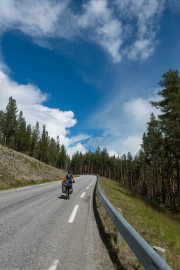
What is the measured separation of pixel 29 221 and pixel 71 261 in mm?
3558

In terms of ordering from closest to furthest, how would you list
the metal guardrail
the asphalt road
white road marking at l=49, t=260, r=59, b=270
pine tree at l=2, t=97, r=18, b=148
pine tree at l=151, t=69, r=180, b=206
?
the metal guardrail
white road marking at l=49, t=260, r=59, b=270
the asphalt road
pine tree at l=151, t=69, r=180, b=206
pine tree at l=2, t=97, r=18, b=148

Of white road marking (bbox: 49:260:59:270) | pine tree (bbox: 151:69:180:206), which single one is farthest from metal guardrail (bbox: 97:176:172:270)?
pine tree (bbox: 151:69:180:206)

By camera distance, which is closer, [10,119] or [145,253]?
[145,253]

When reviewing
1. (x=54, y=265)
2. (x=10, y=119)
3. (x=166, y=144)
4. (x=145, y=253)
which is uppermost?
(x=10, y=119)

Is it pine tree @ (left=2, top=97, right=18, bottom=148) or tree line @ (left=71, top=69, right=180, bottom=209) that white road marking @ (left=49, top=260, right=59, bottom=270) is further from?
pine tree @ (left=2, top=97, right=18, bottom=148)

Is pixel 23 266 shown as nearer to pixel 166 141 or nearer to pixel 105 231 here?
pixel 105 231

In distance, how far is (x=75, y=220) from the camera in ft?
30.1

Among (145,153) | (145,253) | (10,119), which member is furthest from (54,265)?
(10,119)

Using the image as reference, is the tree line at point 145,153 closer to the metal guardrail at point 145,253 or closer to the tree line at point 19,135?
the tree line at point 19,135

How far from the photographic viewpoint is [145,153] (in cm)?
5431

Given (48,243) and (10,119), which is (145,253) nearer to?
(48,243)

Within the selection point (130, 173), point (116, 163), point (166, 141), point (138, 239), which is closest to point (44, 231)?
point (138, 239)

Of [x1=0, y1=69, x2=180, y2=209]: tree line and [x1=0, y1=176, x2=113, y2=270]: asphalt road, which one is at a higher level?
[x1=0, y1=69, x2=180, y2=209]: tree line

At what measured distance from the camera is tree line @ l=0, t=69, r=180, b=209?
2908 centimetres
